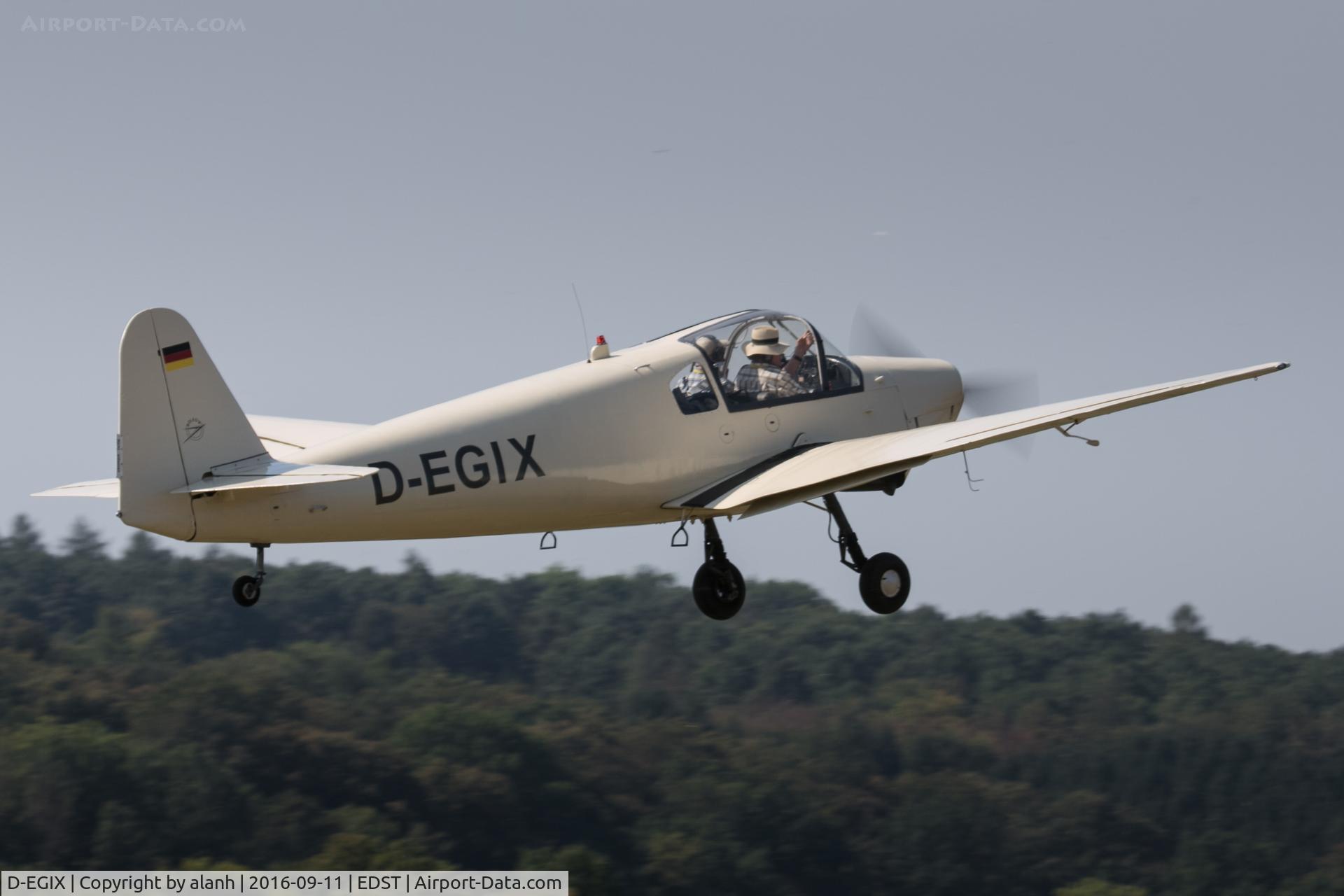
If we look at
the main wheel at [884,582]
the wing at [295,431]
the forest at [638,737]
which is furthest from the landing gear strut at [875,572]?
the forest at [638,737]

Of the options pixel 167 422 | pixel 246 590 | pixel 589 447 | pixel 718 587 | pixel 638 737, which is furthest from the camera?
pixel 638 737

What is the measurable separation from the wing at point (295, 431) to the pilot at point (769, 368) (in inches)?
145

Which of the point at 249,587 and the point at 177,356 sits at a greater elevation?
the point at 177,356

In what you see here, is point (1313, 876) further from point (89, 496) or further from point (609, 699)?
point (89, 496)

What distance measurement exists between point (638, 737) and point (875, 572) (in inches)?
3056

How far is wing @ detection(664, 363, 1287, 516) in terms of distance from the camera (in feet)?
39.3

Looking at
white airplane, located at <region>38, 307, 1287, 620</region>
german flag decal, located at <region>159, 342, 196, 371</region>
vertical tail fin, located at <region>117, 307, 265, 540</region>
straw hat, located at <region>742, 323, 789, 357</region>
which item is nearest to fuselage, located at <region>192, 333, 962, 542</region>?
white airplane, located at <region>38, 307, 1287, 620</region>

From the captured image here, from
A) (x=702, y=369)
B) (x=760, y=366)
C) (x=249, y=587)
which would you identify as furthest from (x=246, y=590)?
(x=760, y=366)

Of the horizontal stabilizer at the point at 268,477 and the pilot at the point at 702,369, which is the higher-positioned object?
the pilot at the point at 702,369

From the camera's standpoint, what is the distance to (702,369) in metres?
13.0

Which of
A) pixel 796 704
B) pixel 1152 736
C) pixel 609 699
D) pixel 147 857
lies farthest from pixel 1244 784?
pixel 147 857

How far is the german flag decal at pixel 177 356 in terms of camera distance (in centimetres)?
1052

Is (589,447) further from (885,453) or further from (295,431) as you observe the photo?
(295,431)

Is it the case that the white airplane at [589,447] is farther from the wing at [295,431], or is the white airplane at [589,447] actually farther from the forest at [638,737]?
the forest at [638,737]
